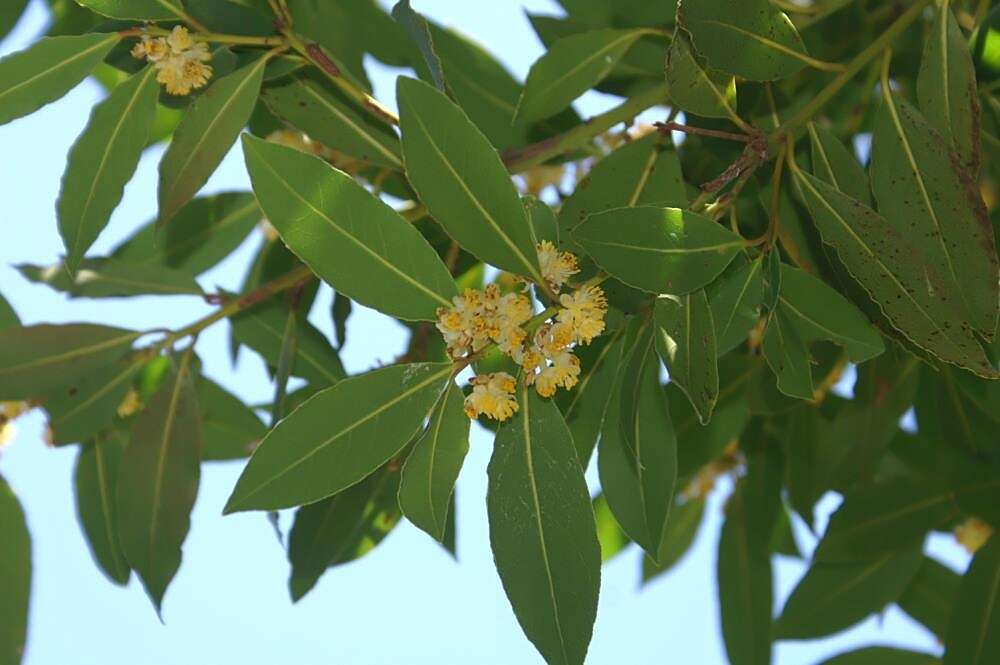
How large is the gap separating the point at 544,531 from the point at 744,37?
1.53 feet

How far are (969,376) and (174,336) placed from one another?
0.92 meters

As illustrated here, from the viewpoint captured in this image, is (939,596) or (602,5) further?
(939,596)

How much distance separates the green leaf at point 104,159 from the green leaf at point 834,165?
2.12ft

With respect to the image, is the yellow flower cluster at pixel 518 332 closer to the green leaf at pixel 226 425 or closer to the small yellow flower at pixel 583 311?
the small yellow flower at pixel 583 311

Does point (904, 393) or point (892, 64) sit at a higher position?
point (892, 64)

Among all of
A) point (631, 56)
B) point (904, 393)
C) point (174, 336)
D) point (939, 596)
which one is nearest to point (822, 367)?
point (904, 393)

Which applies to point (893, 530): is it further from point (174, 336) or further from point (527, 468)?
point (174, 336)

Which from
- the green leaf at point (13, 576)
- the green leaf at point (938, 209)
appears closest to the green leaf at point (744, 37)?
the green leaf at point (938, 209)

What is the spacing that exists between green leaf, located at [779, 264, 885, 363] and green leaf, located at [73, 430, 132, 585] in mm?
924

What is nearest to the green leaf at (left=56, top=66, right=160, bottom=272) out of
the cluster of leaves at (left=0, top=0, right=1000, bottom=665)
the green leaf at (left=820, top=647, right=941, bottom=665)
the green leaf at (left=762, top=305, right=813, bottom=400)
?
the cluster of leaves at (left=0, top=0, right=1000, bottom=665)

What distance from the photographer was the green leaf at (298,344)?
1.63 m

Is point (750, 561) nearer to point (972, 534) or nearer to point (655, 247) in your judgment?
point (972, 534)

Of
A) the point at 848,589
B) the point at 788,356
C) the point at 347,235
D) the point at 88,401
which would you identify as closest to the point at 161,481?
the point at 88,401

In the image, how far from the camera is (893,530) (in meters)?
1.74
